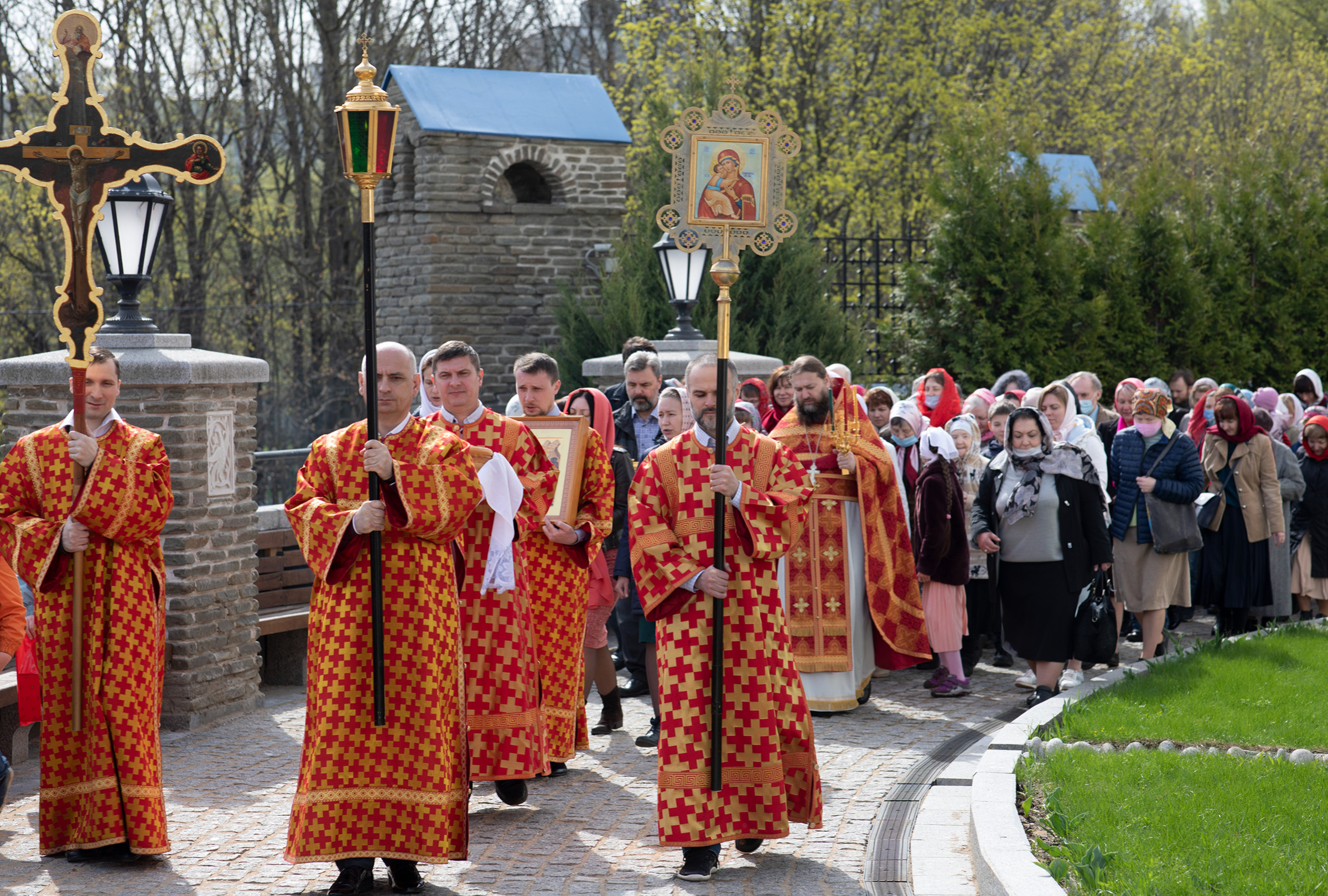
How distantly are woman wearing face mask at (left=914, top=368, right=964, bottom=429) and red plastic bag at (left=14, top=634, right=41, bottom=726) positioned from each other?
7.02 m

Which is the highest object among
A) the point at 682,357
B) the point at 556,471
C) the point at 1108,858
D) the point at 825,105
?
the point at 825,105

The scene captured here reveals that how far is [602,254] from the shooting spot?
16.8 metres

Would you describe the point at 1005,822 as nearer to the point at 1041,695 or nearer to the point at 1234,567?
the point at 1041,695

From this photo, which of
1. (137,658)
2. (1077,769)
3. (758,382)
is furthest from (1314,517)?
(137,658)

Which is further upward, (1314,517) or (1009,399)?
(1009,399)

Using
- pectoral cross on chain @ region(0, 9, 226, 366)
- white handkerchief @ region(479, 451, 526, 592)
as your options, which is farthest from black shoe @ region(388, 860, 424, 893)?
pectoral cross on chain @ region(0, 9, 226, 366)

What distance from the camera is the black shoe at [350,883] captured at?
16.3ft

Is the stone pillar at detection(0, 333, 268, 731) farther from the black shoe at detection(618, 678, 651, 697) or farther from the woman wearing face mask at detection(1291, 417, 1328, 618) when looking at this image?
the woman wearing face mask at detection(1291, 417, 1328, 618)

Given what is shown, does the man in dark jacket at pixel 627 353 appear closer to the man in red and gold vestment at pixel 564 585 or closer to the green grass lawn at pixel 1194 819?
the man in red and gold vestment at pixel 564 585

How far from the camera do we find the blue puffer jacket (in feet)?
30.2

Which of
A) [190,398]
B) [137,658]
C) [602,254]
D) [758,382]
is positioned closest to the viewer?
[137,658]

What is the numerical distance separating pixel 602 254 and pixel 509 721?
11096 mm

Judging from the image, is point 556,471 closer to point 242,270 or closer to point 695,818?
point 695,818

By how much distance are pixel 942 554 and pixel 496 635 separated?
3466mm
